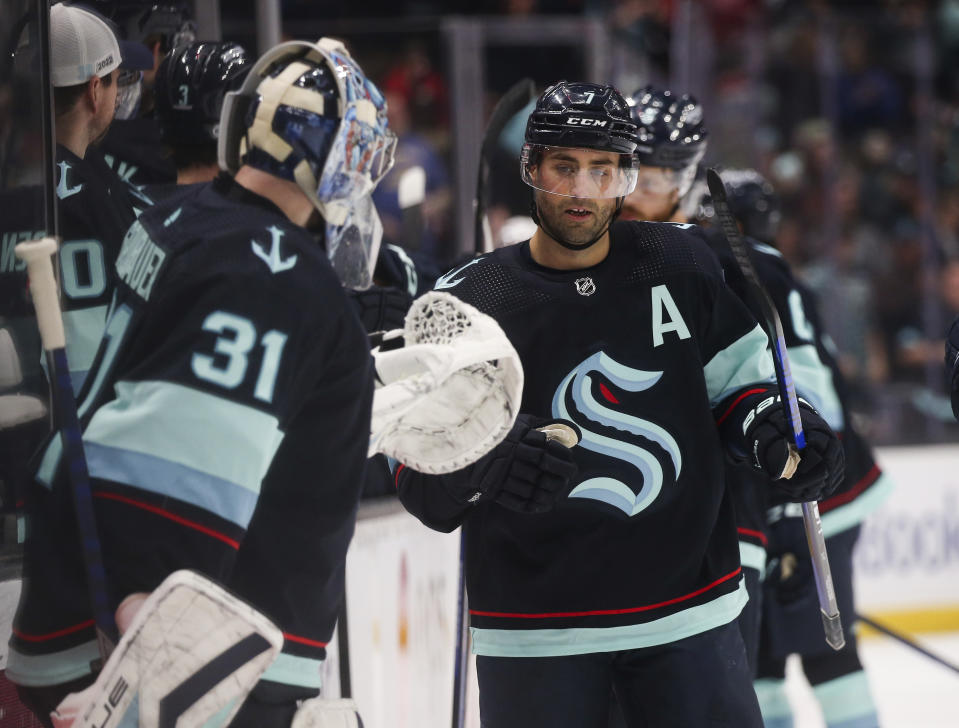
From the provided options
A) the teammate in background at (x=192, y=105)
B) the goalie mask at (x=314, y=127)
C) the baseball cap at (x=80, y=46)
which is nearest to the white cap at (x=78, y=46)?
the baseball cap at (x=80, y=46)

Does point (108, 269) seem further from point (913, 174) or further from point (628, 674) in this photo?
point (913, 174)

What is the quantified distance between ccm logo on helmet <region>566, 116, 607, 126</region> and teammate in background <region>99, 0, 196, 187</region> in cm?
73

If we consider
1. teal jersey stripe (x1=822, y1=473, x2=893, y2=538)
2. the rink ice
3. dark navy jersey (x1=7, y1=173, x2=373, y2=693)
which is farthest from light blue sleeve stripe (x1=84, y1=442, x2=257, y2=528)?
the rink ice

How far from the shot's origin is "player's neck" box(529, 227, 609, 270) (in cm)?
207

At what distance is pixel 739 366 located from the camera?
209cm

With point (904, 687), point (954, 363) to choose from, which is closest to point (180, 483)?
point (954, 363)

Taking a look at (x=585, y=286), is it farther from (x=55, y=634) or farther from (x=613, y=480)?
(x=55, y=634)

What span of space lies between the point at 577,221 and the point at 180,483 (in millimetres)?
863

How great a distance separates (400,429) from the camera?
1696mm

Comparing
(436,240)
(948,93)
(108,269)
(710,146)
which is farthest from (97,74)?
(948,93)

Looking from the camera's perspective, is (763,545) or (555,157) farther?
(763,545)

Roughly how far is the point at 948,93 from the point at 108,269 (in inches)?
213

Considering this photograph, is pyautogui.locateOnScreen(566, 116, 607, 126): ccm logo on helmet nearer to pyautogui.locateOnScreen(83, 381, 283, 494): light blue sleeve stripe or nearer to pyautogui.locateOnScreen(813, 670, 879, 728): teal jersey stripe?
pyautogui.locateOnScreen(83, 381, 283, 494): light blue sleeve stripe

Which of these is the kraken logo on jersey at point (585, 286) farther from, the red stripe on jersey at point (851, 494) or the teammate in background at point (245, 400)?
the red stripe on jersey at point (851, 494)
